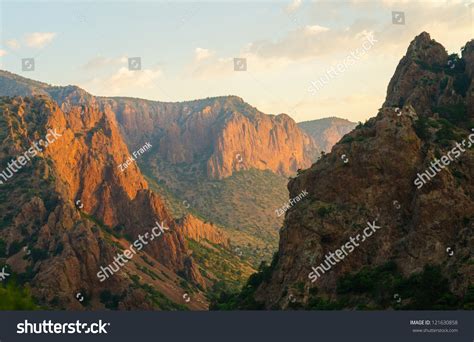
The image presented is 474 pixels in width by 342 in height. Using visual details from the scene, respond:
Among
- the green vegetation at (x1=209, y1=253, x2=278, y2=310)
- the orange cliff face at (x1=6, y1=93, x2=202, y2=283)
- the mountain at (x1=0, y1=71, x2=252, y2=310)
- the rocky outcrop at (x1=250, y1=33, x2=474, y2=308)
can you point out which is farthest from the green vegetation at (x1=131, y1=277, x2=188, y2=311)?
the rocky outcrop at (x1=250, y1=33, x2=474, y2=308)

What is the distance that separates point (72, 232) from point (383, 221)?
235 ft

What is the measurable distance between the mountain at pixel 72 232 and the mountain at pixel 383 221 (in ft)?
120

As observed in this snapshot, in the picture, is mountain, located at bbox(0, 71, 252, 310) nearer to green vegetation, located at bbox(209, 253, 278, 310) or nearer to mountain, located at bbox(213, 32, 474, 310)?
green vegetation, located at bbox(209, 253, 278, 310)

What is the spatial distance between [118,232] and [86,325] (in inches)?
5542

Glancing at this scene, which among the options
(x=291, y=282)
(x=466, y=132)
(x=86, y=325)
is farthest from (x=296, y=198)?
(x=86, y=325)

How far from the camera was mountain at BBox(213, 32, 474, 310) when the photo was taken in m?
79.6

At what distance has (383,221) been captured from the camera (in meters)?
91.7

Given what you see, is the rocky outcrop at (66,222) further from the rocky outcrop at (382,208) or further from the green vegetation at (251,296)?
the rocky outcrop at (382,208)

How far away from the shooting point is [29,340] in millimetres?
52094

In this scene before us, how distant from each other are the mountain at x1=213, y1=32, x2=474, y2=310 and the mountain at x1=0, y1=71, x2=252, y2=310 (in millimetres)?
36648

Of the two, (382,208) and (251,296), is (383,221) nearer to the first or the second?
(382,208)

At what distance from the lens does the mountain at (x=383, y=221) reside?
261 feet

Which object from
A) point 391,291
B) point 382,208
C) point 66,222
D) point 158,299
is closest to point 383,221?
point 382,208

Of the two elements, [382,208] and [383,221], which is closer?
[383,221]
